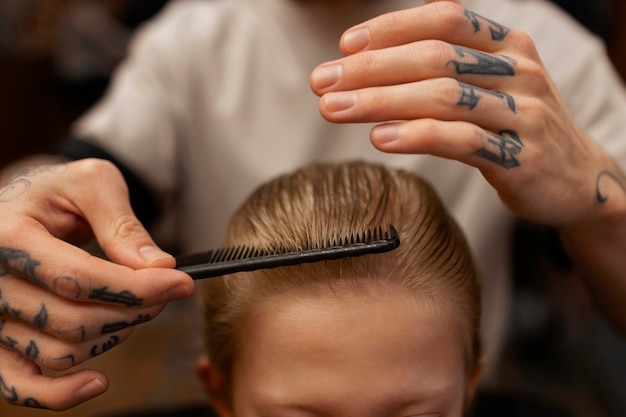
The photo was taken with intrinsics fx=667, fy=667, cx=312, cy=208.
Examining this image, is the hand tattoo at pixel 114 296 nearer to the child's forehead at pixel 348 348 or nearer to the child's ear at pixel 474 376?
the child's forehead at pixel 348 348

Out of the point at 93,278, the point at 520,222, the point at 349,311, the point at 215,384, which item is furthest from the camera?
the point at 520,222

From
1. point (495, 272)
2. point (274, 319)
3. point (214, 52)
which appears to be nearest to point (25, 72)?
point (214, 52)

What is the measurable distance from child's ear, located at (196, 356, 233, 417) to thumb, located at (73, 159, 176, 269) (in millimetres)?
260

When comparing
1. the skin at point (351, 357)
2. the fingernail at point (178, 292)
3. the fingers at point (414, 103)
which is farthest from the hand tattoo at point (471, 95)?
the fingernail at point (178, 292)

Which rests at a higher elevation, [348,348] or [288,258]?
[288,258]

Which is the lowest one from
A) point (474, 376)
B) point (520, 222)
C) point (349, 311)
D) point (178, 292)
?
point (520, 222)

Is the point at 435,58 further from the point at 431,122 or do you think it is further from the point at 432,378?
the point at 432,378

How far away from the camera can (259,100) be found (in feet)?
4.53

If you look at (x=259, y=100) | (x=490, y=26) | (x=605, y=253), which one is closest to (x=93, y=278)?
(x=490, y=26)

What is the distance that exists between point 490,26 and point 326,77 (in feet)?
0.66

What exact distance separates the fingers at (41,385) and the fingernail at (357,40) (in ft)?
1.41

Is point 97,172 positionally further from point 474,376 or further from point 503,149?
point 474,376

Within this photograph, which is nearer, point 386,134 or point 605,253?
point 386,134

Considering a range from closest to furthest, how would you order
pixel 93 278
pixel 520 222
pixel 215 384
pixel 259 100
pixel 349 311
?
pixel 93 278
pixel 349 311
pixel 215 384
pixel 259 100
pixel 520 222
